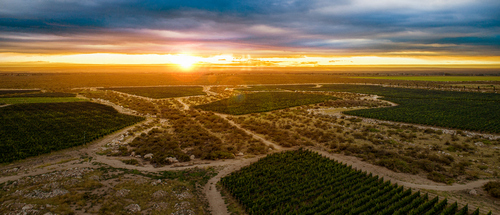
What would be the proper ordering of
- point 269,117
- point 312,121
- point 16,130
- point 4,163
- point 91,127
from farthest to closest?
1. point 269,117
2. point 312,121
3. point 91,127
4. point 16,130
5. point 4,163

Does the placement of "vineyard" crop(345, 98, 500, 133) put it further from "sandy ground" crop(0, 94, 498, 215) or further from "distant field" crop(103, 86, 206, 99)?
"distant field" crop(103, 86, 206, 99)

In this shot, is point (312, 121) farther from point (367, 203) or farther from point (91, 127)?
point (91, 127)

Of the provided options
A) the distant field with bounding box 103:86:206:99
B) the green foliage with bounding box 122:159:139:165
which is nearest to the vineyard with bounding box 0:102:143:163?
the green foliage with bounding box 122:159:139:165

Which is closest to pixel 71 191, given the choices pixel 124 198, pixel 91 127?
pixel 124 198

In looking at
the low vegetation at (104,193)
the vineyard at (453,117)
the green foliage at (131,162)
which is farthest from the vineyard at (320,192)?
the vineyard at (453,117)

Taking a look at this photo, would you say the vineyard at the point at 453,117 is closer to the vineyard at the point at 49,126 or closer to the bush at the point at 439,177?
the bush at the point at 439,177
